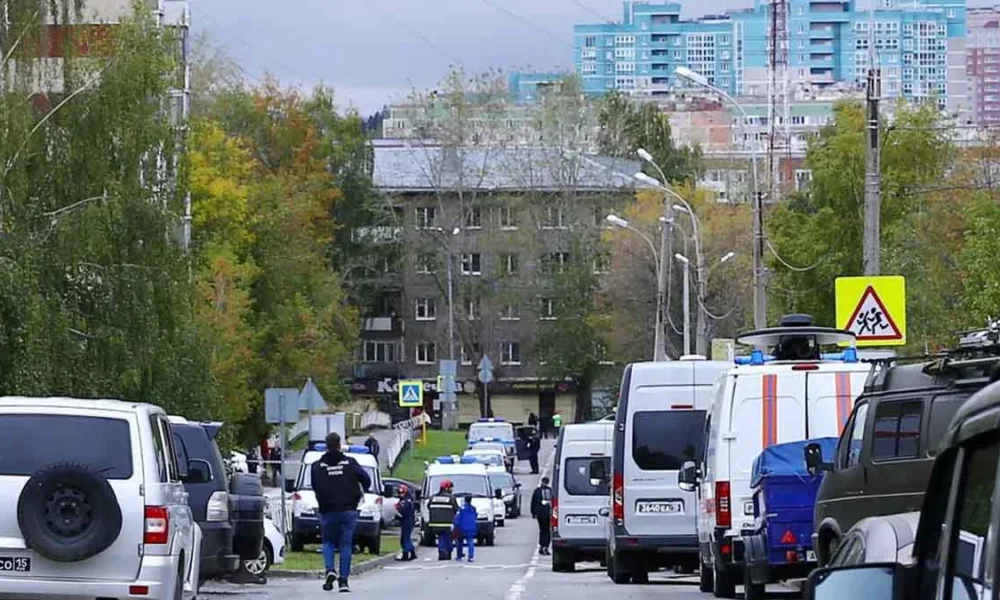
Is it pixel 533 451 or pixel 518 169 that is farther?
pixel 518 169

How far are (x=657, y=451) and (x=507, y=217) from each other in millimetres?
81023

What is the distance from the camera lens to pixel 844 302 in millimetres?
27969

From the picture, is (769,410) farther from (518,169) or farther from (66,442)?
(518,169)

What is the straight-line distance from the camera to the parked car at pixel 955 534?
4.25 m

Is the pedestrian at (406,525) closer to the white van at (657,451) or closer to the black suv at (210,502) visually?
the white van at (657,451)

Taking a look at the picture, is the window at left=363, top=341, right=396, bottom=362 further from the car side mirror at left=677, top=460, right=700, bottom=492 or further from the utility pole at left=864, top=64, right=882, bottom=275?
the car side mirror at left=677, top=460, right=700, bottom=492

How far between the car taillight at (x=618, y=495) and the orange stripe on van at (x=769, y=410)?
5953 millimetres

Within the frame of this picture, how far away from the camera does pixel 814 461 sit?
1692cm

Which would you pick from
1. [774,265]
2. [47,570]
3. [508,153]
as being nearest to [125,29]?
[47,570]

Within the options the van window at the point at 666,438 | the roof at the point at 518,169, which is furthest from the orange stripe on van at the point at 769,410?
the roof at the point at 518,169

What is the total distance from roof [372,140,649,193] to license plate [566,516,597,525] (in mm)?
68946

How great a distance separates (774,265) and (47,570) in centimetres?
5204

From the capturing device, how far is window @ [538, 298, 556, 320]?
105 metres

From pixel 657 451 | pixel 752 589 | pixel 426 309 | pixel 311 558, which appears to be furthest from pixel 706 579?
pixel 426 309
